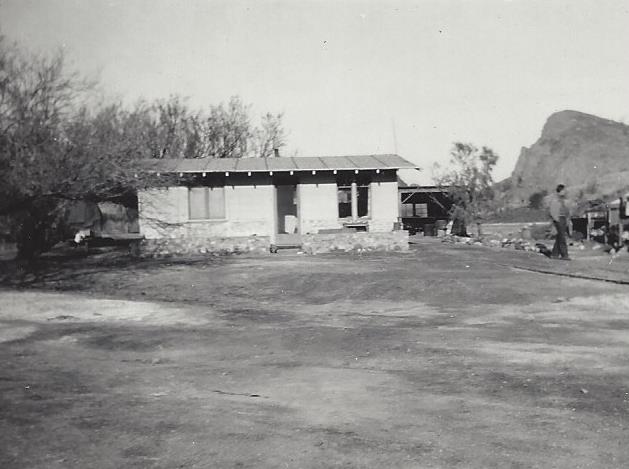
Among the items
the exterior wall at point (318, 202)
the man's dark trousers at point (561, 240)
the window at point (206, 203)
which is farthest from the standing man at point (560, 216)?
the window at point (206, 203)

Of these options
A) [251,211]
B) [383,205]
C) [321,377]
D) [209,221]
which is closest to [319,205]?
[383,205]

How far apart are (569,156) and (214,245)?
171ft

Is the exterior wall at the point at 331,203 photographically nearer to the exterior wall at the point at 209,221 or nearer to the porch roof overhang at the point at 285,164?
the porch roof overhang at the point at 285,164

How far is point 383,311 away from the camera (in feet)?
33.1

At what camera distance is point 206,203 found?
21.9 meters

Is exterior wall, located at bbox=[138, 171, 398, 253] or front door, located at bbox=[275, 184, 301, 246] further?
front door, located at bbox=[275, 184, 301, 246]

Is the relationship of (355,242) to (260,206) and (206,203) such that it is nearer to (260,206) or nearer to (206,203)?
(260,206)

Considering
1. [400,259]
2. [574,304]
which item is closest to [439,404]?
[574,304]

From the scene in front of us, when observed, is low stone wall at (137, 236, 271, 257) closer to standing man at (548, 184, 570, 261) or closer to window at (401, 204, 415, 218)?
standing man at (548, 184, 570, 261)

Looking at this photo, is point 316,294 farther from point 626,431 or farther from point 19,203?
point 19,203

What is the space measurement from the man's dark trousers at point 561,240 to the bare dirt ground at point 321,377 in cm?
421

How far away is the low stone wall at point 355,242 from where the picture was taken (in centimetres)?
2080

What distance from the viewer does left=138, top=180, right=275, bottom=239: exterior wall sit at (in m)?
21.5

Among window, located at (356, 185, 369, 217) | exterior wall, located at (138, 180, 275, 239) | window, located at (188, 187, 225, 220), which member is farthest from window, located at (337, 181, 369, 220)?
window, located at (188, 187, 225, 220)
